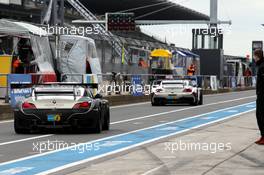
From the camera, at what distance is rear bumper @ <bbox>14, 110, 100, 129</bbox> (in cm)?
1667

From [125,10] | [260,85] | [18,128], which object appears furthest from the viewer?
[125,10]

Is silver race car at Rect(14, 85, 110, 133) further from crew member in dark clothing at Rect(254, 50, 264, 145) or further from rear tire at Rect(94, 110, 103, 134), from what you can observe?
crew member in dark clothing at Rect(254, 50, 264, 145)

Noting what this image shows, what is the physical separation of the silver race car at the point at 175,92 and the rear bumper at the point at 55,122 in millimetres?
16076

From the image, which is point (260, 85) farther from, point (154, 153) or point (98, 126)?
point (98, 126)

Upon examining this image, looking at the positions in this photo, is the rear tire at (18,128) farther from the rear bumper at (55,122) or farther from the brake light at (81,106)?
the brake light at (81,106)

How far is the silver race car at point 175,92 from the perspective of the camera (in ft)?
107

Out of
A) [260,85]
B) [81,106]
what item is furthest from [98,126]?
[260,85]

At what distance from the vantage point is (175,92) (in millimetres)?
32719

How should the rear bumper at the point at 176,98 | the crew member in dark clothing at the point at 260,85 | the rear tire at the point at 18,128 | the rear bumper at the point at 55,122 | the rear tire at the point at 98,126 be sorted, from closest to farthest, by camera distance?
the crew member in dark clothing at the point at 260,85, the rear bumper at the point at 55,122, the rear tire at the point at 18,128, the rear tire at the point at 98,126, the rear bumper at the point at 176,98

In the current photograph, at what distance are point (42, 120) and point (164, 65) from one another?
33.4 metres

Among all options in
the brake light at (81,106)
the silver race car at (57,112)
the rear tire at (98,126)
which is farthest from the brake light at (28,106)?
the rear tire at (98,126)

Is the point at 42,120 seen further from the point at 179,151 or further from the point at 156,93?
the point at 156,93

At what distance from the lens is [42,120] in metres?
16.7

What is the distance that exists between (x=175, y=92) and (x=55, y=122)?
53.8ft
